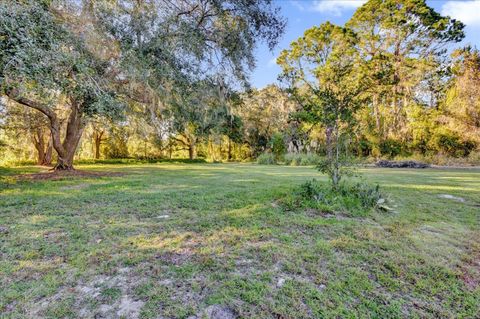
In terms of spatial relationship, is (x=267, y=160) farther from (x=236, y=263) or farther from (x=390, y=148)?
(x=236, y=263)

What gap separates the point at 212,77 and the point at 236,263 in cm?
690

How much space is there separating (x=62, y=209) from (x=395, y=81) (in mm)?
19452

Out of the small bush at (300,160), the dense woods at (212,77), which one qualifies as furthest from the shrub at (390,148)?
the small bush at (300,160)

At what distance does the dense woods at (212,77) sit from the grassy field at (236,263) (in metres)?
1.73

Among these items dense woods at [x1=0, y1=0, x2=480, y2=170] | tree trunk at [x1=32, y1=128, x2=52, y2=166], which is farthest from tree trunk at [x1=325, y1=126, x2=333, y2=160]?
tree trunk at [x1=32, y1=128, x2=52, y2=166]

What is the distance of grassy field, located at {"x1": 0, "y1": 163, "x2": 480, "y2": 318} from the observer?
1481mm

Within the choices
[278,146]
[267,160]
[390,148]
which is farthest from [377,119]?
[267,160]

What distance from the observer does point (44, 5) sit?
171 inches

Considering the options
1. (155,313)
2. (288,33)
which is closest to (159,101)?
(288,33)

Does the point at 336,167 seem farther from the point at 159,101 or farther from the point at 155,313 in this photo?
the point at 159,101

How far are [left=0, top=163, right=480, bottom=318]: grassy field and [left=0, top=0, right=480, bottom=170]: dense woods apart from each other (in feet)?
5.66

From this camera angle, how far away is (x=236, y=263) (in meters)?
2.00

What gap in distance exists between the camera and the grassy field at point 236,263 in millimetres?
1481

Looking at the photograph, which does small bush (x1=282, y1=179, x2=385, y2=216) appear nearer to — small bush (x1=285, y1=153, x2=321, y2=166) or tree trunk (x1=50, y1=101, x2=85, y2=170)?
tree trunk (x1=50, y1=101, x2=85, y2=170)
